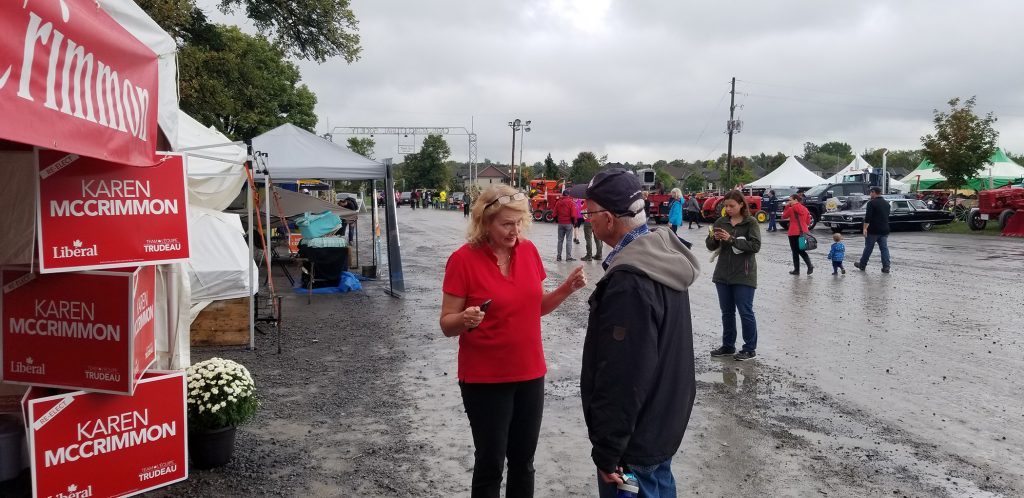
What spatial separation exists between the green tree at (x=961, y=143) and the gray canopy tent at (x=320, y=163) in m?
27.9

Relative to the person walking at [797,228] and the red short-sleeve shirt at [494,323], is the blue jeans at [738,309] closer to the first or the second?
the red short-sleeve shirt at [494,323]

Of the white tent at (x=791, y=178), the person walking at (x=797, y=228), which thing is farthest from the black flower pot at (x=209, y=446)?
the white tent at (x=791, y=178)

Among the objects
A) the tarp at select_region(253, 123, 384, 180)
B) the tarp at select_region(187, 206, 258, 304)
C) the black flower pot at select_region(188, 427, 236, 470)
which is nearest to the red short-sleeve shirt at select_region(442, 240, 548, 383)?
the black flower pot at select_region(188, 427, 236, 470)

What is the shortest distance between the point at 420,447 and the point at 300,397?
170cm

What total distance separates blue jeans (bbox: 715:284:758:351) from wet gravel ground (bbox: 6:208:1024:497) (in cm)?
27

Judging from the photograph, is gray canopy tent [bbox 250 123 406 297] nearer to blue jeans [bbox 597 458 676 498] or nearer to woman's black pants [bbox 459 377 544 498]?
woman's black pants [bbox 459 377 544 498]

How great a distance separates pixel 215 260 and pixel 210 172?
3.63 feet

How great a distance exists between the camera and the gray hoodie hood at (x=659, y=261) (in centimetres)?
259

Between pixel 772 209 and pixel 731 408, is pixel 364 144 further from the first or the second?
pixel 731 408

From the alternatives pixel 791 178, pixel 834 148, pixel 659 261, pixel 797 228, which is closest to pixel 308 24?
pixel 797 228

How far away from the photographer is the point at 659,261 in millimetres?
2615

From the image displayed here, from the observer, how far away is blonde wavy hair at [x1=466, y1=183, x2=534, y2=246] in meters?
3.42

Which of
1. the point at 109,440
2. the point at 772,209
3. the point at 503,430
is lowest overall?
the point at 109,440

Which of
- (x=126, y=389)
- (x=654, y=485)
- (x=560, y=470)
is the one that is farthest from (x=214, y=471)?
(x=654, y=485)
